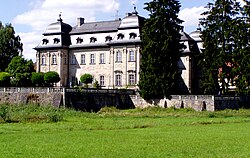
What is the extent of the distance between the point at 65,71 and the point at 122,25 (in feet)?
38.2

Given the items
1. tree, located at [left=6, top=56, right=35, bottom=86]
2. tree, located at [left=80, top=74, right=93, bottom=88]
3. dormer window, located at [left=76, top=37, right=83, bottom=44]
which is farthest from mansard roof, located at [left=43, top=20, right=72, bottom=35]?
tree, located at [left=80, top=74, right=93, bottom=88]

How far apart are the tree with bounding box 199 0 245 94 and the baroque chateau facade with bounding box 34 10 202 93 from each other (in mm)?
12094

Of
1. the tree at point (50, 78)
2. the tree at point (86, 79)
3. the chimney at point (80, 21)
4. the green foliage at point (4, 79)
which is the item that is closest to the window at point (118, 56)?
the tree at point (86, 79)

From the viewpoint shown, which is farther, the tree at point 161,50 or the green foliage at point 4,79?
the green foliage at point 4,79

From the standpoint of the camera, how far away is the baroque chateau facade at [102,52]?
2611 inches

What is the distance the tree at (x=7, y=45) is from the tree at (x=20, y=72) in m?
10.9

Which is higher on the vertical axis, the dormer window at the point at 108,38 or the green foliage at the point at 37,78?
the dormer window at the point at 108,38

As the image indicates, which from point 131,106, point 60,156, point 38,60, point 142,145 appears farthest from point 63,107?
point 60,156

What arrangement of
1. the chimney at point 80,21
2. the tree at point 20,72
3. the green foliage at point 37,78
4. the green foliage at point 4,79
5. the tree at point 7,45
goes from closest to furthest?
the green foliage at point 4,79 < the green foliage at point 37,78 < the tree at point 20,72 < the chimney at point 80,21 < the tree at point 7,45

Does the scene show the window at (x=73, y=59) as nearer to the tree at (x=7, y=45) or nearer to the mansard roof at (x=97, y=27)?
the mansard roof at (x=97, y=27)

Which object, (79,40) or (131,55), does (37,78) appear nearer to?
(79,40)

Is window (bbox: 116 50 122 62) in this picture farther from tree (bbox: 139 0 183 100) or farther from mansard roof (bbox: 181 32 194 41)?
tree (bbox: 139 0 183 100)

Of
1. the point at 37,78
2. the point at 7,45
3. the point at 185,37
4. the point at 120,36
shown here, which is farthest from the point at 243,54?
the point at 7,45

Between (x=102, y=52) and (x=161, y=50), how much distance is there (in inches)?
672
